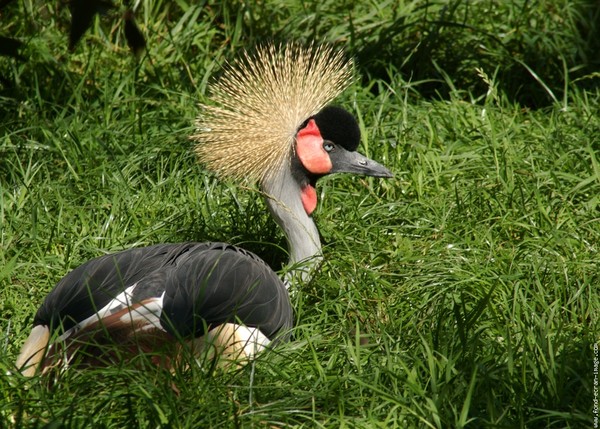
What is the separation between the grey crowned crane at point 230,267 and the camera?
1.92 metres

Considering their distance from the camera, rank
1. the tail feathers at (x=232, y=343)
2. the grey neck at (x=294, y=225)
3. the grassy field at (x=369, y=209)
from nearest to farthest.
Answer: the grassy field at (x=369, y=209) → the tail feathers at (x=232, y=343) → the grey neck at (x=294, y=225)

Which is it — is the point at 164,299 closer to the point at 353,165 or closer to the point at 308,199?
the point at 308,199

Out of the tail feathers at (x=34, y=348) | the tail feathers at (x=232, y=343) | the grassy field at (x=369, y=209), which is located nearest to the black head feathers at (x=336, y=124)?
the grassy field at (x=369, y=209)

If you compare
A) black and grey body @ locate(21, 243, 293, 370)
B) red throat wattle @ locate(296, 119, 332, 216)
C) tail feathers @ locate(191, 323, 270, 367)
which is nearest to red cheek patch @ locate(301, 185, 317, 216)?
red throat wattle @ locate(296, 119, 332, 216)

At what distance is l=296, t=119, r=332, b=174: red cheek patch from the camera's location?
2324 millimetres

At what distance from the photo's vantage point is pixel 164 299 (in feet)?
6.46

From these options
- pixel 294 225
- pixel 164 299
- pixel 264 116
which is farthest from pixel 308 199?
pixel 164 299

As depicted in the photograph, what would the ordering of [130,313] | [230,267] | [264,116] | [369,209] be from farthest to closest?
[369,209], [264,116], [230,267], [130,313]

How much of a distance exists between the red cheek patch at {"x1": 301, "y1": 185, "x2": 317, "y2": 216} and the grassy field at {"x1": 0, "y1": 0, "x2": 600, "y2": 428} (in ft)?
0.41

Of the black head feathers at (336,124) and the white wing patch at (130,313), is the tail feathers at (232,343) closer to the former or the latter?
the white wing patch at (130,313)

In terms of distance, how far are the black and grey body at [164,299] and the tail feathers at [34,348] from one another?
1 cm

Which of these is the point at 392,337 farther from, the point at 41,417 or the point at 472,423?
the point at 41,417

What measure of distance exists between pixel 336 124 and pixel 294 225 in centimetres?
27

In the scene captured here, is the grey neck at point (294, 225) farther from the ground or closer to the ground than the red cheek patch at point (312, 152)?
closer to the ground
